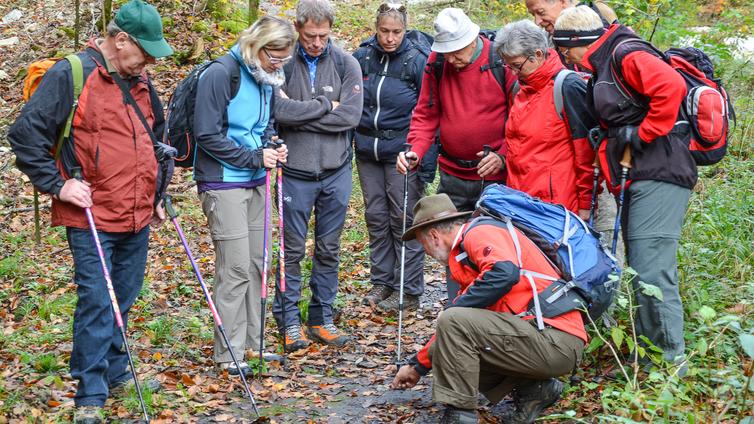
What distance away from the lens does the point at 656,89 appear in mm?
4242

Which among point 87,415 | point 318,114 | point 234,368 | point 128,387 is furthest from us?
point 318,114

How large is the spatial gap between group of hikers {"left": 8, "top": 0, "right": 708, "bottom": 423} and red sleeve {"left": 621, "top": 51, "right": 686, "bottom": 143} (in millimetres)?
11

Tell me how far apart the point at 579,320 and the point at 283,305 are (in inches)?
104

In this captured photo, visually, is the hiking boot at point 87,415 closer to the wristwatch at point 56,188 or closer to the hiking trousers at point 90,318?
the hiking trousers at point 90,318

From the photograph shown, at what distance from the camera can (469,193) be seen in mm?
6039

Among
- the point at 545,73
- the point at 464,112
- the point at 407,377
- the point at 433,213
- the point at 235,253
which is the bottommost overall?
the point at 407,377

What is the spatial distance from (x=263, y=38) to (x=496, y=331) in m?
2.60

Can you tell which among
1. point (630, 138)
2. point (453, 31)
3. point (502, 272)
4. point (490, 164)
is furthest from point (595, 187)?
point (453, 31)

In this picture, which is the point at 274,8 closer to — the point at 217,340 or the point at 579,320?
the point at 217,340

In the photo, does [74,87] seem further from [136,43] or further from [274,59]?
[274,59]

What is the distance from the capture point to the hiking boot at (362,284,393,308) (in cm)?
723

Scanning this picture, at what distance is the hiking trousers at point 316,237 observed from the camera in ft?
20.0

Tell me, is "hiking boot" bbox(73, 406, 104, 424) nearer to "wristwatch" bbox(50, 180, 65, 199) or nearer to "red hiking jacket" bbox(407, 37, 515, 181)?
"wristwatch" bbox(50, 180, 65, 199)

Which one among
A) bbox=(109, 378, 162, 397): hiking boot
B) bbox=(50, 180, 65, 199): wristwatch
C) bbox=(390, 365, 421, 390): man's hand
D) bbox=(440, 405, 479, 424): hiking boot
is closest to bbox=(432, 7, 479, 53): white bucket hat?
Answer: bbox=(390, 365, 421, 390): man's hand
